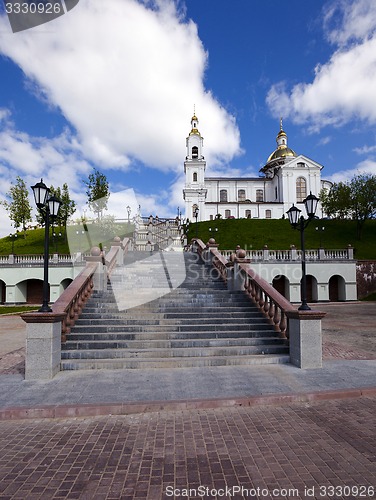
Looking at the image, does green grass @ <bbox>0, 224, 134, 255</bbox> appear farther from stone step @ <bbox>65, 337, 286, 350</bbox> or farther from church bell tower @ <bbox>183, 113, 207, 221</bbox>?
stone step @ <bbox>65, 337, 286, 350</bbox>

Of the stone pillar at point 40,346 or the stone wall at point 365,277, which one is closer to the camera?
the stone pillar at point 40,346

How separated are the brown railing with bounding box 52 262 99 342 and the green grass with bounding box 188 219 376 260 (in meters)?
29.8

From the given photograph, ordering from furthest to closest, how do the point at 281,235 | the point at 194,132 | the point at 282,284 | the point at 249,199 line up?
the point at 249,199
the point at 194,132
the point at 281,235
the point at 282,284

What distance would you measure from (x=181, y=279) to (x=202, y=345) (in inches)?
266

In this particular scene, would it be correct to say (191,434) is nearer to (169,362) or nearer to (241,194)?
(169,362)

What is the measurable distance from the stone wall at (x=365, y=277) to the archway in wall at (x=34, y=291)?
33750 mm

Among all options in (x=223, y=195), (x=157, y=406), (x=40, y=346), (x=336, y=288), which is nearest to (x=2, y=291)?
(x=40, y=346)

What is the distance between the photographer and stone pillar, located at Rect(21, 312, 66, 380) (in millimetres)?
7141

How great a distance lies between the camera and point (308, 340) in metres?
7.83

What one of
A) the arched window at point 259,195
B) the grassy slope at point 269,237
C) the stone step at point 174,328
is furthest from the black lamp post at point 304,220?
the arched window at point 259,195

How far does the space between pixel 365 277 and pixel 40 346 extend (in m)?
34.7

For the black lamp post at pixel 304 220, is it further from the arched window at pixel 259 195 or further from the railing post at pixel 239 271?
the arched window at pixel 259 195

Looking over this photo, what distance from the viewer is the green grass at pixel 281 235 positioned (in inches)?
1673

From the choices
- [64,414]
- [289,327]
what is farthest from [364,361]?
[64,414]
